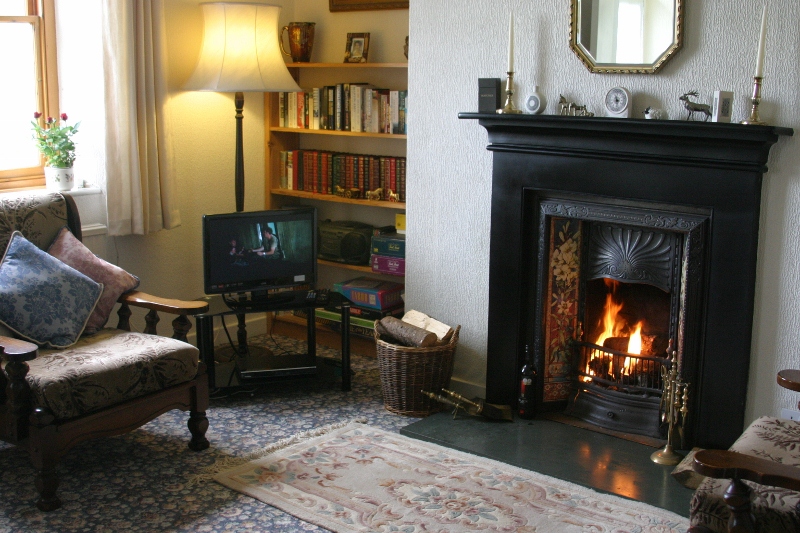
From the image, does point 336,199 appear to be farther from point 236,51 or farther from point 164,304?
point 164,304

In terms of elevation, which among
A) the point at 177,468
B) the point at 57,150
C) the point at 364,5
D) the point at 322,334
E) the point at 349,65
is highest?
the point at 364,5

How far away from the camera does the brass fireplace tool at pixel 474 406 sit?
3.59 meters

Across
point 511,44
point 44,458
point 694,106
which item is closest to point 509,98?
point 511,44

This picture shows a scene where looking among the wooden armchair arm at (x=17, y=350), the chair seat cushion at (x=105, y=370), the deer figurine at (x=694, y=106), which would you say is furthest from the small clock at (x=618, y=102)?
the wooden armchair arm at (x=17, y=350)

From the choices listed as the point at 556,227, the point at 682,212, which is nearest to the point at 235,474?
the point at 556,227

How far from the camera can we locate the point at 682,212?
10.4ft

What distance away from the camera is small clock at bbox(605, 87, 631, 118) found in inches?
126

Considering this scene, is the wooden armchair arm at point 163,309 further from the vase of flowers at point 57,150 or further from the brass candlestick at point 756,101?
the brass candlestick at point 756,101

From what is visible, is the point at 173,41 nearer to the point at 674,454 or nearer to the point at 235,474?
the point at 235,474

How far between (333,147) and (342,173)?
12.2 inches

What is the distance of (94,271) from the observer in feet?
11.3

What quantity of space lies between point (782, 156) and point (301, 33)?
2.61 meters

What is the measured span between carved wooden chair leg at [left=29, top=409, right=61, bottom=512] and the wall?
174 cm

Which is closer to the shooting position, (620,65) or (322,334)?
(620,65)
